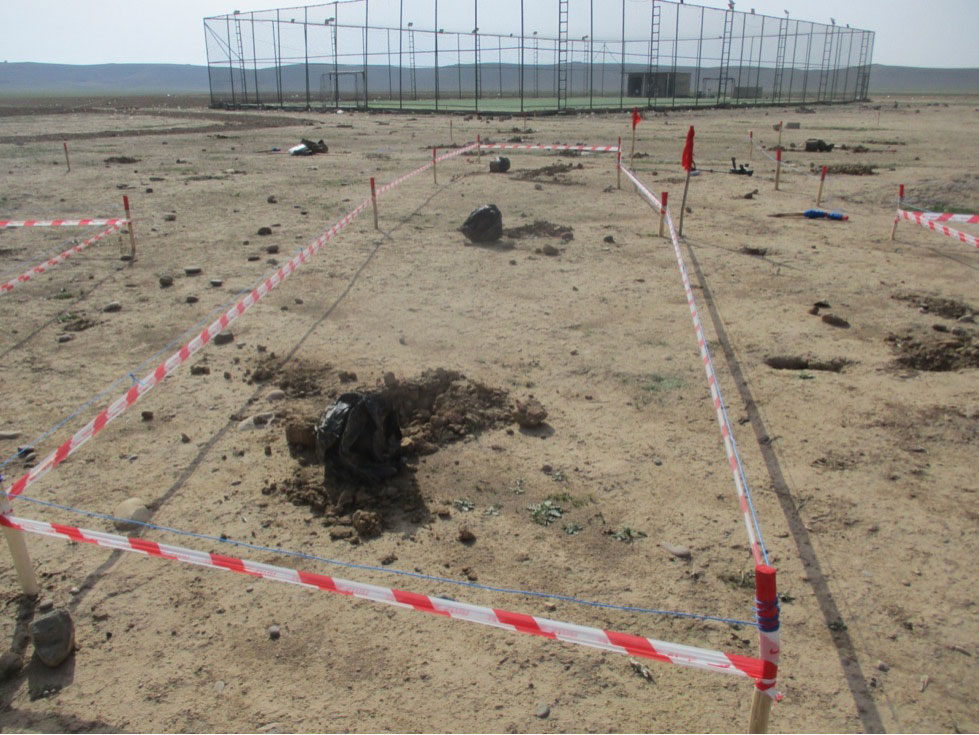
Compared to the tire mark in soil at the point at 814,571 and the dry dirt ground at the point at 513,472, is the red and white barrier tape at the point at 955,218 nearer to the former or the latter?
the dry dirt ground at the point at 513,472

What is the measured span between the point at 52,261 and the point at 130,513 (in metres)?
6.41

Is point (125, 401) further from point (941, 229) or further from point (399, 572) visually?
point (941, 229)

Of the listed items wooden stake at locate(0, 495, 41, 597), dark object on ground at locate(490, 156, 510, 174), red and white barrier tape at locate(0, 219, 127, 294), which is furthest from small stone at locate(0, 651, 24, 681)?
dark object on ground at locate(490, 156, 510, 174)

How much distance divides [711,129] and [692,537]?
30.5m

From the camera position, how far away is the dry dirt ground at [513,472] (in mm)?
3160

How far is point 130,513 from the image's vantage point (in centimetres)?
439

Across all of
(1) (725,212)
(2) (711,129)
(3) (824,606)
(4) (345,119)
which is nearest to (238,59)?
(4) (345,119)

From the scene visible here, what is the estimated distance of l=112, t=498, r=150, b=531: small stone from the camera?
4.32 m

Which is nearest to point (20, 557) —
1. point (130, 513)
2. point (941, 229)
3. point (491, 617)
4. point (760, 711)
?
point (130, 513)

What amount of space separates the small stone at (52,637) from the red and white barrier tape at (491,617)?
0.39 metres

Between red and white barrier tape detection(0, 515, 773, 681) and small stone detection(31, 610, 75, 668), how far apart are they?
39cm

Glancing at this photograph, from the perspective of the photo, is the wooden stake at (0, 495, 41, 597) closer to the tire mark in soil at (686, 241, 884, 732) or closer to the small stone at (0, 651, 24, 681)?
the small stone at (0, 651, 24, 681)

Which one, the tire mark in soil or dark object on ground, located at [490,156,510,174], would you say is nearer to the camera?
the tire mark in soil

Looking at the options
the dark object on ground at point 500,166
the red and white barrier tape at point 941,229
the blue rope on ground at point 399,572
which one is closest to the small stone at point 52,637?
the blue rope on ground at point 399,572
